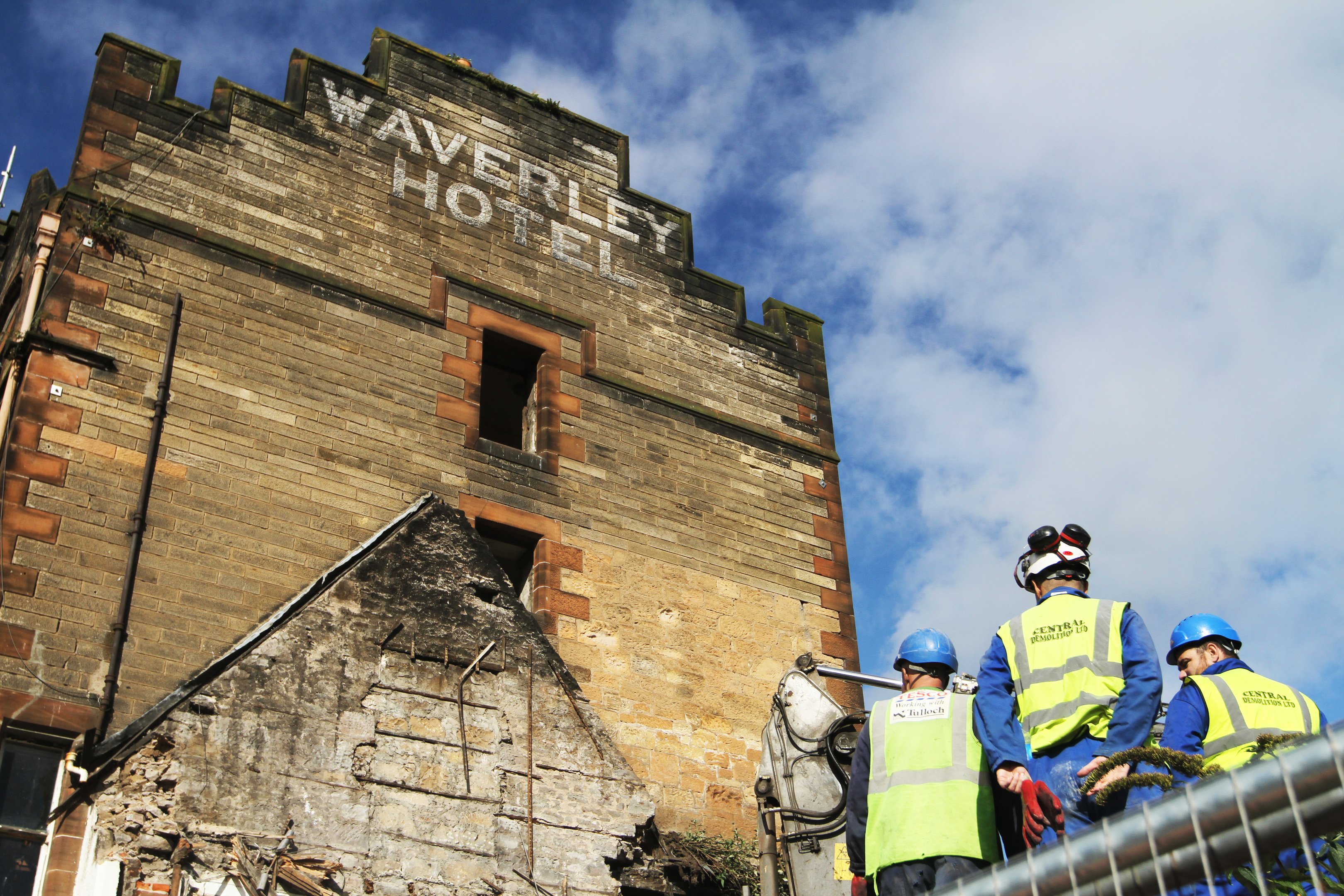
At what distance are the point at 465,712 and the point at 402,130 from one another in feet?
23.0

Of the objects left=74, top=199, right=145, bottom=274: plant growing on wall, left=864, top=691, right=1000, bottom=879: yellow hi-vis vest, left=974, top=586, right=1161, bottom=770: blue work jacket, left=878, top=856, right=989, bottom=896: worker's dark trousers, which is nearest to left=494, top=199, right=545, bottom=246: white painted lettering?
left=74, top=199, right=145, bottom=274: plant growing on wall

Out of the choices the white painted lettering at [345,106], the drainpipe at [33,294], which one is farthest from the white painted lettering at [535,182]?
the drainpipe at [33,294]

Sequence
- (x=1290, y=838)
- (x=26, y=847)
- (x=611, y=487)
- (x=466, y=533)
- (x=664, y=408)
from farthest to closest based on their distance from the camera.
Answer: (x=664, y=408), (x=611, y=487), (x=466, y=533), (x=26, y=847), (x=1290, y=838)

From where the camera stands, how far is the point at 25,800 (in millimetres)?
8398

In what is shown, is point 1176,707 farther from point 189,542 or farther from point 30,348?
point 30,348

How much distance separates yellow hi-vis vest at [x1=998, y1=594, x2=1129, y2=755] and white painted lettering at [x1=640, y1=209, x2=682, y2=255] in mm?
9938

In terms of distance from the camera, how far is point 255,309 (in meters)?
11.8

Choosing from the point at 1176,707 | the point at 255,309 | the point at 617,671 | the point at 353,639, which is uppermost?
the point at 255,309

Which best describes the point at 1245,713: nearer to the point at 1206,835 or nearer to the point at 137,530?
the point at 1206,835

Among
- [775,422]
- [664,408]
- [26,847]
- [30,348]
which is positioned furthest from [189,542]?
[775,422]

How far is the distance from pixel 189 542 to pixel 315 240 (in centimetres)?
347

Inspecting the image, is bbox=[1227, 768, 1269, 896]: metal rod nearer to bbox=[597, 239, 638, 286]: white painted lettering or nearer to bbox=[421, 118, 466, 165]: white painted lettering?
bbox=[597, 239, 638, 286]: white painted lettering

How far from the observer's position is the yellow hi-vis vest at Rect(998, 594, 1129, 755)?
5605mm

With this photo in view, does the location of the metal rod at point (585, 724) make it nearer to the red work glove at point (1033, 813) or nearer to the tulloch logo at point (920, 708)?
the tulloch logo at point (920, 708)
